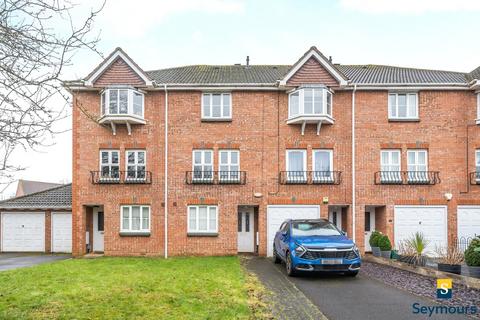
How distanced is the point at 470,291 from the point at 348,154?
32.0 ft

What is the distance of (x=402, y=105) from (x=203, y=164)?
9982 millimetres

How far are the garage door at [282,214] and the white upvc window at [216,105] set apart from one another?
16.5ft

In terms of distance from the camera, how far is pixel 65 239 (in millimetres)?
22328

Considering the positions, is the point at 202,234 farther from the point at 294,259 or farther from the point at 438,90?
the point at 438,90

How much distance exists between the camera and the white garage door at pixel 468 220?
1834cm

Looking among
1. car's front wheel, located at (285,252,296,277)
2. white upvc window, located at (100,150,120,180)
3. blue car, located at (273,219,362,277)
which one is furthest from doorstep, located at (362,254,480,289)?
white upvc window, located at (100,150,120,180)

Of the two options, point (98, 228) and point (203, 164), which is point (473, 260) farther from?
point (98, 228)

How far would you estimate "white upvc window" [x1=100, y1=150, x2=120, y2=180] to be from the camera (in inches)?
736

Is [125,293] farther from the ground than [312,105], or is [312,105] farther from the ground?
[312,105]

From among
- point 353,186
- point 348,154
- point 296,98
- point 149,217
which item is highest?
point 296,98

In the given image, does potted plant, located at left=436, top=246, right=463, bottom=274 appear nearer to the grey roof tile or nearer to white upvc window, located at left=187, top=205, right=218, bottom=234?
white upvc window, located at left=187, top=205, right=218, bottom=234

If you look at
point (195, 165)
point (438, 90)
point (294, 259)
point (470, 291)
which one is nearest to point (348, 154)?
point (438, 90)

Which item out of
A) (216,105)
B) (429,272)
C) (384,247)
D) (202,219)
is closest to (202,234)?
(202,219)

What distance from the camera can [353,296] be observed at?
9258 mm
